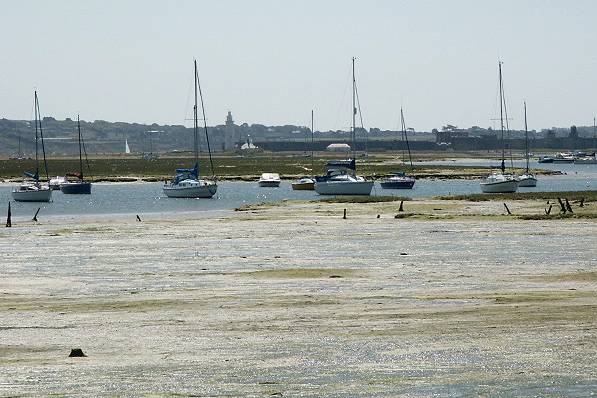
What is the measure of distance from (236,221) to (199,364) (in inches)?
1568

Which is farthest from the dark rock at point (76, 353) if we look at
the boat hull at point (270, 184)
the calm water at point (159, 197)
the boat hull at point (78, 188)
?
the boat hull at point (270, 184)

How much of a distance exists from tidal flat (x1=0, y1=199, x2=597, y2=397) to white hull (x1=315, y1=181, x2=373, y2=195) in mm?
46037

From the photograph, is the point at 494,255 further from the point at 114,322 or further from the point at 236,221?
the point at 236,221

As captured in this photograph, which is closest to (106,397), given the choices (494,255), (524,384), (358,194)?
(524,384)

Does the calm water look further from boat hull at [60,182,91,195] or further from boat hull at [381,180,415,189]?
boat hull at [60,182,91,195]

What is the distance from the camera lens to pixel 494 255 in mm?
37656

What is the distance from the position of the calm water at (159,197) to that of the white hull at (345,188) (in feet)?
2.58

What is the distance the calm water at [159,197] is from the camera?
80.2 meters

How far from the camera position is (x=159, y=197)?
98.5 meters

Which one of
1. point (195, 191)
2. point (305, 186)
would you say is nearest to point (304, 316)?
point (195, 191)

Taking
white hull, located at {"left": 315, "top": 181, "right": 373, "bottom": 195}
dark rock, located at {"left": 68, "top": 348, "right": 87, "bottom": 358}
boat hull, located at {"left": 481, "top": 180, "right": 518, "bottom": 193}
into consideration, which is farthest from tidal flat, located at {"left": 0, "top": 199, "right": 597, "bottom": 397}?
boat hull, located at {"left": 481, "top": 180, "right": 518, "bottom": 193}

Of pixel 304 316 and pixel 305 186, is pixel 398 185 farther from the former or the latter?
pixel 304 316

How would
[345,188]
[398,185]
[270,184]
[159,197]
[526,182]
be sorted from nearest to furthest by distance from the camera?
[345,188], [159,197], [398,185], [526,182], [270,184]

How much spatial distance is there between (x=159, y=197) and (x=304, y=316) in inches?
2964
